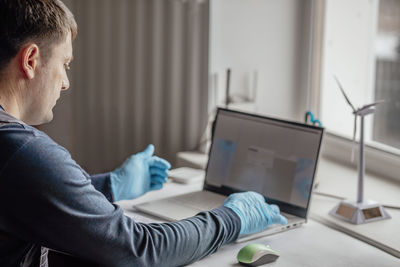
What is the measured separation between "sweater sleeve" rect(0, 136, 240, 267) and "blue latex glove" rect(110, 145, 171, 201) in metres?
0.47

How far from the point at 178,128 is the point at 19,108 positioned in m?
1.32

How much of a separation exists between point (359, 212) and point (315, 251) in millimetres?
255

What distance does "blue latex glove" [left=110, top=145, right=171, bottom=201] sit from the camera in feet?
5.40

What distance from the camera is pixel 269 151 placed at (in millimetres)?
1582

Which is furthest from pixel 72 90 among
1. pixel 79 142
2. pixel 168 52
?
pixel 168 52

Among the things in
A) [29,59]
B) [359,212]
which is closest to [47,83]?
[29,59]

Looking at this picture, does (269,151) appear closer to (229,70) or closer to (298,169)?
(298,169)

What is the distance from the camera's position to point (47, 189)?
1.04 metres

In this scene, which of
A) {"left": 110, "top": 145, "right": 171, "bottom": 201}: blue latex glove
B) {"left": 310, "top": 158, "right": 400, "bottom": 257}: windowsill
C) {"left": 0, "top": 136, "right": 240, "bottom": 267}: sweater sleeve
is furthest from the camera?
{"left": 110, "top": 145, "right": 171, "bottom": 201}: blue latex glove

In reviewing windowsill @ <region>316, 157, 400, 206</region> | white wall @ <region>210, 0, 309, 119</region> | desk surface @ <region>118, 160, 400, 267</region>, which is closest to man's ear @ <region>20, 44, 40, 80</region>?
desk surface @ <region>118, 160, 400, 267</region>

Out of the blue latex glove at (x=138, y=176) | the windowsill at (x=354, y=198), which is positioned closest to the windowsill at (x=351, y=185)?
the windowsill at (x=354, y=198)

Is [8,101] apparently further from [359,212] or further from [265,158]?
[359,212]

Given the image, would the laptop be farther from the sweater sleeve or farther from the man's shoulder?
the man's shoulder

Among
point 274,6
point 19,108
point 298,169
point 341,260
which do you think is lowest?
point 341,260
